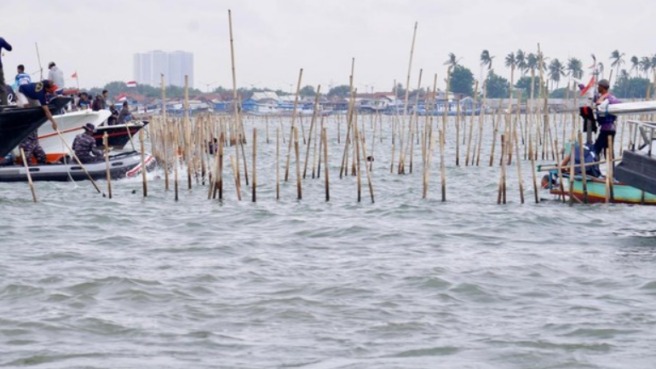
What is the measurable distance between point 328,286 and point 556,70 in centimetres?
12558

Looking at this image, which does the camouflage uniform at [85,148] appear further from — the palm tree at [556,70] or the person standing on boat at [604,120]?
the palm tree at [556,70]

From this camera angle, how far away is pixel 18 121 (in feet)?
65.8

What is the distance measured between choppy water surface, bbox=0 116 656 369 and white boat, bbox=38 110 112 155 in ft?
26.3

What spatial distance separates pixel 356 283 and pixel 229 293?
4.07 feet

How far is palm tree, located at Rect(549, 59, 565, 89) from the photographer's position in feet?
426

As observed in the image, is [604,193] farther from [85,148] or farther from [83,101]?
[83,101]

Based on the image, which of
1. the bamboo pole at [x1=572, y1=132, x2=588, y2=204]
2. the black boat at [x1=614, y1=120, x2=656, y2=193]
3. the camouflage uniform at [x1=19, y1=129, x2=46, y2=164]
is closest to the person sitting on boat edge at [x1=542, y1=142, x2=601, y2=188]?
the bamboo pole at [x1=572, y1=132, x2=588, y2=204]

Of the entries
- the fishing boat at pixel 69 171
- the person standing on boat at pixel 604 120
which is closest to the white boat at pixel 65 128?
the fishing boat at pixel 69 171

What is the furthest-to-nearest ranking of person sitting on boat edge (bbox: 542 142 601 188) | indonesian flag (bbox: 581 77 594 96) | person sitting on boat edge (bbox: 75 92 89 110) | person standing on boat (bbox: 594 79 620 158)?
person sitting on boat edge (bbox: 75 92 89 110) → indonesian flag (bbox: 581 77 594 96) → person sitting on boat edge (bbox: 542 142 601 188) → person standing on boat (bbox: 594 79 620 158)

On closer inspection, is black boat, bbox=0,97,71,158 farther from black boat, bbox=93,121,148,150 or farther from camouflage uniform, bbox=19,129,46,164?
black boat, bbox=93,121,148,150

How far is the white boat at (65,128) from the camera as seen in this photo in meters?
25.0

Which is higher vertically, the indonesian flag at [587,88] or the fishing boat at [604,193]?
the indonesian flag at [587,88]

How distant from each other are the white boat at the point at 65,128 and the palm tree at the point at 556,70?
351ft

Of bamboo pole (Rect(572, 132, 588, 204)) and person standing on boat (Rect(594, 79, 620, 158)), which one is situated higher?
person standing on boat (Rect(594, 79, 620, 158))
